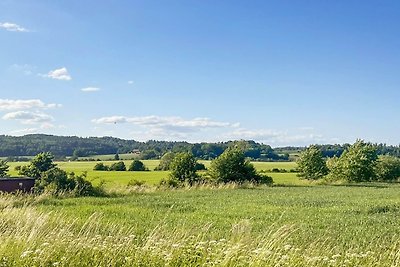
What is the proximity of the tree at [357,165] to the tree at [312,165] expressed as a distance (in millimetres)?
1494

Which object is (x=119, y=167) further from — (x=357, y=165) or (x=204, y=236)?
(x=204, y=236)

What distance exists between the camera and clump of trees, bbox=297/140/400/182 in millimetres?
58875

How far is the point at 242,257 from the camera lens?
6.85 metres

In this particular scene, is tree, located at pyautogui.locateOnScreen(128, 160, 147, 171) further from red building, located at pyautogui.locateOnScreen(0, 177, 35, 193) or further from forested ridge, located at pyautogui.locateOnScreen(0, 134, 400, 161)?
red building, located at pyautogui.locateOnScreen(0, 177, 35, 193)

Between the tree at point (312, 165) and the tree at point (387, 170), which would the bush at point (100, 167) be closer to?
the tree at point (312, 165)

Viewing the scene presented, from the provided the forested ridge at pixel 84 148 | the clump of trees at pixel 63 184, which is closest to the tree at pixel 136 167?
the forested ridge at pixel 84 148

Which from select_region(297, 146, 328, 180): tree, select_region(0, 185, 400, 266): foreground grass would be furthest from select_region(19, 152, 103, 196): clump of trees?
select_region(297, 146, 328, 180): tree

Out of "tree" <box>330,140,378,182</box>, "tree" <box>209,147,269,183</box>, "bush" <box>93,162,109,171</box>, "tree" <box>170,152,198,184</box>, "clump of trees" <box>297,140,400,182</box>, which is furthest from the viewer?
"bush" <box>93,162,109,171</box>

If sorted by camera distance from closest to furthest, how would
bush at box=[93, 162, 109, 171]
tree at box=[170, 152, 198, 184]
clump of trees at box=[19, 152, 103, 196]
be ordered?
clump of trees at box=[19, 152, 103, 196] → tree at box=[170, 152, 198, 184] → bush at box=[93, 162, 109, 171]

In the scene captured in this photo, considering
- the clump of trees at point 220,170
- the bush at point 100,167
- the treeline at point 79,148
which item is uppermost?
the treeline at point 79,148

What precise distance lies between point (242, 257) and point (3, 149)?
320 feet

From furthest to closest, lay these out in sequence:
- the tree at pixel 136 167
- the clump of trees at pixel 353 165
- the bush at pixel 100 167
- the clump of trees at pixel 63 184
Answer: the tree at pixel 136 167 < the bush at pixel 100 167 < the clump of trees at pixel 353 165 < the clump of trees at pixel 63 184

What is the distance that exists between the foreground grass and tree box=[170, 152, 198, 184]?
1796 centimetres

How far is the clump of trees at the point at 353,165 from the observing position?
5888 cm
